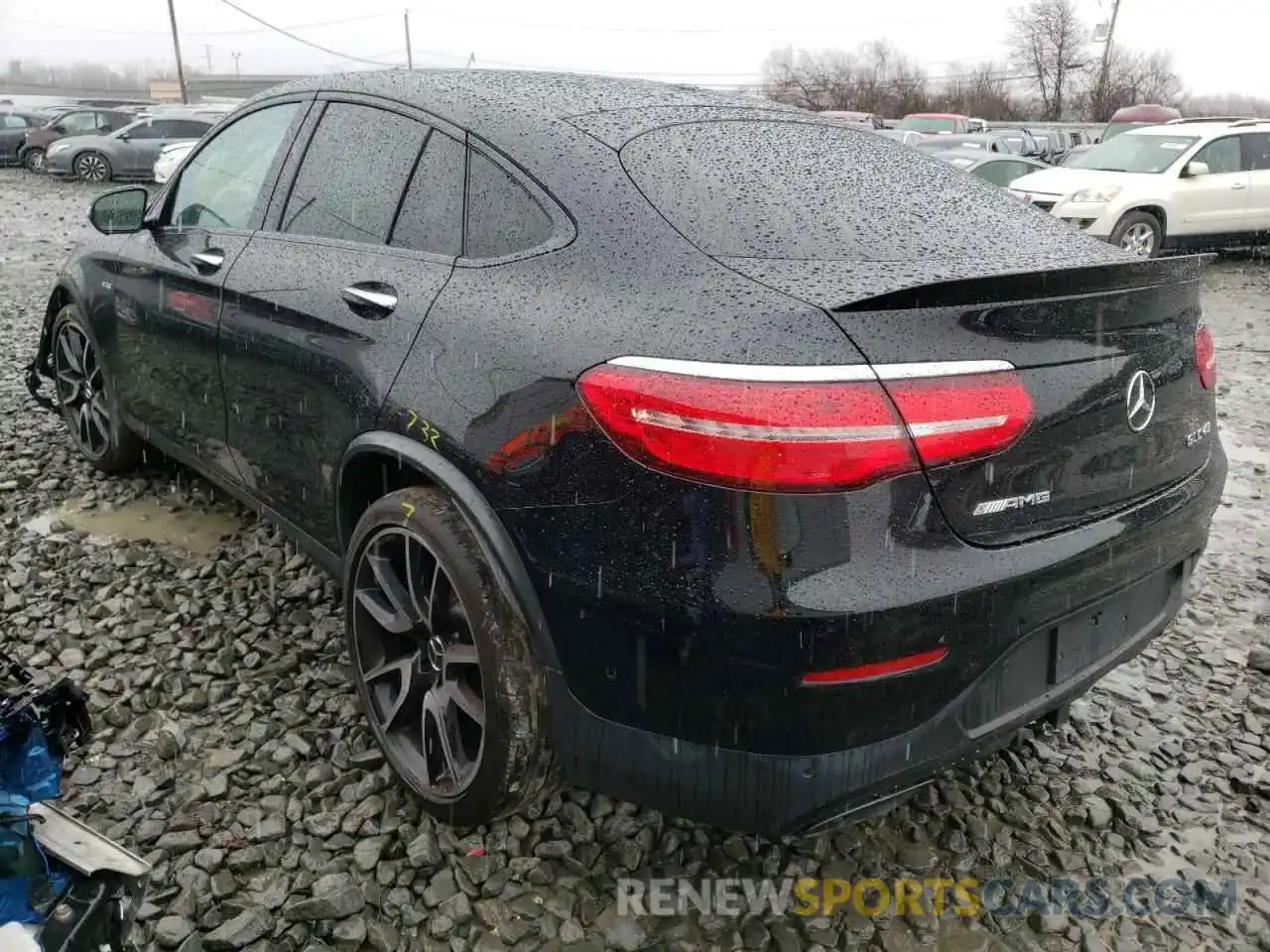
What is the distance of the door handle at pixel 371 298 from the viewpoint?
2342 millimetres

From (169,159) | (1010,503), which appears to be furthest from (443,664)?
(169,159)

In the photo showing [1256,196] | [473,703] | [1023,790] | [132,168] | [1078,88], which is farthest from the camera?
[1078,88]

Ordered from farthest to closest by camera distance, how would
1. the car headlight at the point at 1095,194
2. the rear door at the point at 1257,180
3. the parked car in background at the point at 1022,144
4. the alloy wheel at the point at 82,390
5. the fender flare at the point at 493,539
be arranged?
the parked car in background at the point at 1022,144, the rear door at the point at 1257,180, the car headlight at the point at 1095,194, the alloy wheel at the point at 82,390, the fender flare at the point at 493,539

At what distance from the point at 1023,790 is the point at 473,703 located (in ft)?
4.58

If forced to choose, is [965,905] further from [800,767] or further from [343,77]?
[343,77]

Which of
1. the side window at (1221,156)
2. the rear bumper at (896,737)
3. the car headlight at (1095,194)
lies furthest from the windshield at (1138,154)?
the rear bumper at (896,737)

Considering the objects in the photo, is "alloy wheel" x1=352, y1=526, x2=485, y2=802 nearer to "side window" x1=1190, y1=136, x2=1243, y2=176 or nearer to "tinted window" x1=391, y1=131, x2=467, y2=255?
"tinted window" x1=391, y1=131, x2=467, y2=255

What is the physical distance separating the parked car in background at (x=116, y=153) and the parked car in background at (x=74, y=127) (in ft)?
7.97

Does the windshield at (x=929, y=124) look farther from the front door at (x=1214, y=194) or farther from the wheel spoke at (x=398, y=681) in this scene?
the wheel spoke at (x=398, y=681)

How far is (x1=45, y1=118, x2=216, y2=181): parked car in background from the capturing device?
20.4 metres

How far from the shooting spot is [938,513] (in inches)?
66.6

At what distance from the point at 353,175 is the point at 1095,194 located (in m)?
10.3

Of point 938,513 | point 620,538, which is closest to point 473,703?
point 620,538

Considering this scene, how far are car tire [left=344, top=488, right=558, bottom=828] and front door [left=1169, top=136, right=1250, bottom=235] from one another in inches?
454
